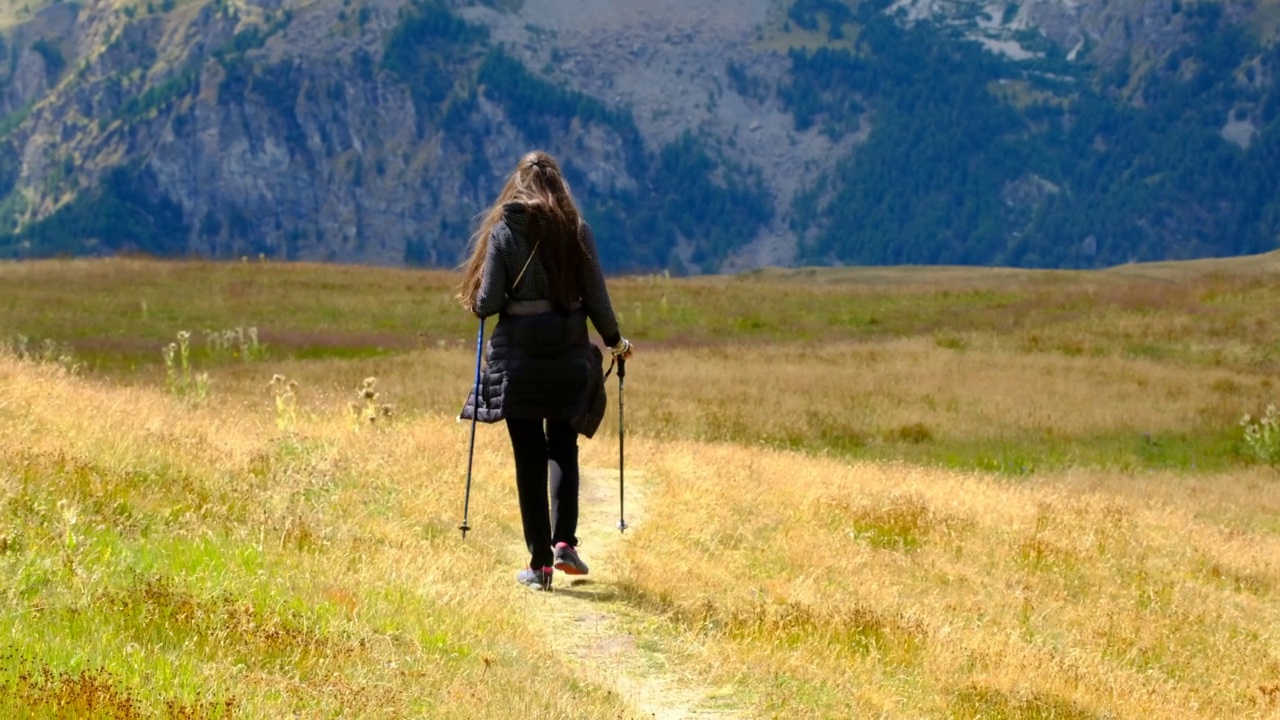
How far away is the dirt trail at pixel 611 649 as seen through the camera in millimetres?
8508

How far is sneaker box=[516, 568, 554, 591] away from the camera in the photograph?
10.9 metres

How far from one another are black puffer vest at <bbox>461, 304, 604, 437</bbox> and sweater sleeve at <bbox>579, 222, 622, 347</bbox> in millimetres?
144

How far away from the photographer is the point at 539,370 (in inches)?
413

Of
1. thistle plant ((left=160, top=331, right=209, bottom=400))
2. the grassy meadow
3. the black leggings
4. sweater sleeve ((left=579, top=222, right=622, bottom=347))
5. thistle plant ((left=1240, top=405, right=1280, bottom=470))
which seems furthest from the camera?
thistle plant ((left=1240, top=405, right=1280, bottom=470))

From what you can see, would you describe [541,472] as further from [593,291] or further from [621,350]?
[593,291]

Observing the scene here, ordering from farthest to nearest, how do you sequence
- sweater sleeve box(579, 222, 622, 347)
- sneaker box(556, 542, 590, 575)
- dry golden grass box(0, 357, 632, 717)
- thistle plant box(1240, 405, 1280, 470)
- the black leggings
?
thistle plant box(1240, 405, 1280, 470)
sneaker box(556, 542, 590, 575)
the black leggings
sweater sleeve box(579, 222, 622, 347)
dry golden grass box(0, 357, 632, 717)

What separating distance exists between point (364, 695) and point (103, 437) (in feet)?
17.9

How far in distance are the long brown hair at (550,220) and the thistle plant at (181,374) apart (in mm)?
9694

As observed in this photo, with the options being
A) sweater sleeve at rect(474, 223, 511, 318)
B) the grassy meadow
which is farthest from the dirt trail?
sweater sleeve at rect(474, 223, 511, 318)

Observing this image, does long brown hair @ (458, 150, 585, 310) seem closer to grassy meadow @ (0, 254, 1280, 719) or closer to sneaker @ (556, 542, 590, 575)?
sneaker @ (556, 542, 590, 575)

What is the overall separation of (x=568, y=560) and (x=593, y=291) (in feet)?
6.57

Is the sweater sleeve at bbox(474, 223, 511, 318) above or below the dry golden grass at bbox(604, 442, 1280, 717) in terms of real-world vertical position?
above

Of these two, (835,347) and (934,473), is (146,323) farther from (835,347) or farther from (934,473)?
(934,473)

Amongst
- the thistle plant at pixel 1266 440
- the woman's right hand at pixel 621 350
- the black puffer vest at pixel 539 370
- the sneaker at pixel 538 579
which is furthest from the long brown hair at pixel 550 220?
the thistle plant at pixel 1266 440
